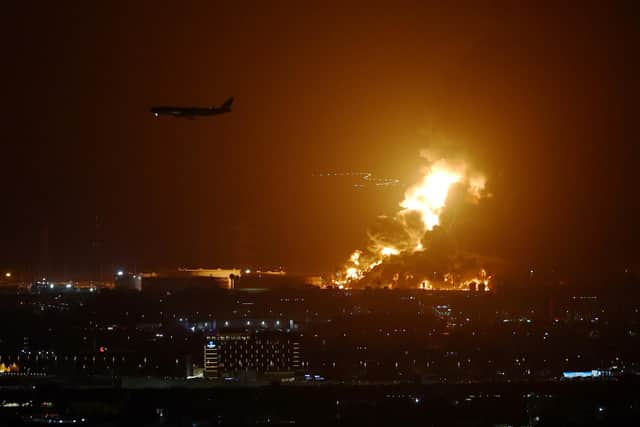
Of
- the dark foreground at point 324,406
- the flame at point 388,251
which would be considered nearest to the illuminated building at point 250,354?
the dark foreground at point 324,406

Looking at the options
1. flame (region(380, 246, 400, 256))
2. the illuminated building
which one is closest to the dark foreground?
the illuminated building

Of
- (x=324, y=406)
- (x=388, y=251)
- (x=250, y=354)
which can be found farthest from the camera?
(x=388, y=251)

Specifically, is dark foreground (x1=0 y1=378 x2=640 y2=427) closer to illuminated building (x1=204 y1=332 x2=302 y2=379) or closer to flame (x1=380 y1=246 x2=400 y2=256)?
illuminated building (x1=204 y1=332 x2=302 y2=379)

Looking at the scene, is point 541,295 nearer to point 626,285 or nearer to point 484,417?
point 626,285

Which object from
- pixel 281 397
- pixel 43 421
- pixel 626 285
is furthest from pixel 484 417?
pixel 626 285

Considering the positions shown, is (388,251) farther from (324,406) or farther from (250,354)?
(324,406)

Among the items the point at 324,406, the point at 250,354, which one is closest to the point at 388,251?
the point at 250,354
